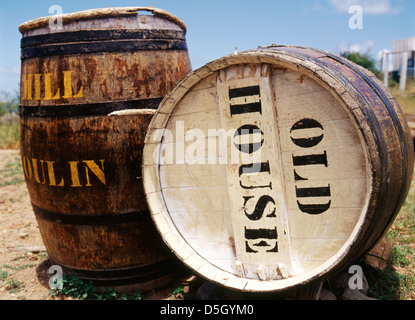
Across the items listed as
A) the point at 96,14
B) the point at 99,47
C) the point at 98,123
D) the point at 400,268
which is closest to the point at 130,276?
the point at 98,123

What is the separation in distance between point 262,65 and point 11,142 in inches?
285

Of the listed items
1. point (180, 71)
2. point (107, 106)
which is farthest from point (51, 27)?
point (180, 71)

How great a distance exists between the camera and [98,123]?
2580 millimetres

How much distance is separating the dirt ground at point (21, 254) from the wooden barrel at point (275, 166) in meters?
0.82

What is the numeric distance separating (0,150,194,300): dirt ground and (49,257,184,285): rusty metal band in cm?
13

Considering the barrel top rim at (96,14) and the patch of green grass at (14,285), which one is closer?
the barrel top rim at (96,14)

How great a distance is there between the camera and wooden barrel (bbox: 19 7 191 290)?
257 cm

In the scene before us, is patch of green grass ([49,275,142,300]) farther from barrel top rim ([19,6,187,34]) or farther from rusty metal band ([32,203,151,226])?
barrel top rim ([19,6,187,34])

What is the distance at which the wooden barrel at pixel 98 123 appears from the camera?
2.57 meters

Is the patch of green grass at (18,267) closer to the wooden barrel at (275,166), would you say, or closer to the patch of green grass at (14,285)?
the patch of green grass at (14,285)

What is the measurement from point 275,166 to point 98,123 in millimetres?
1094

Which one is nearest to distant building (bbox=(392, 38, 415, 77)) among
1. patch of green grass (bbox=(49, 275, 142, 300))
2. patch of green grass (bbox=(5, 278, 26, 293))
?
patch of green grass (bbox=(49, 275, 142, 300))

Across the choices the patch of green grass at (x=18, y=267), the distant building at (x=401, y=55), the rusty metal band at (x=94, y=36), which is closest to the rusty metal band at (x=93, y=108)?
the rusty metal band at (x=94, y=36)
